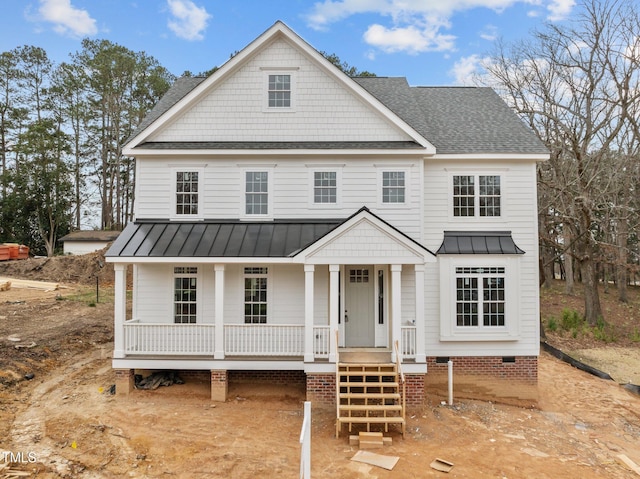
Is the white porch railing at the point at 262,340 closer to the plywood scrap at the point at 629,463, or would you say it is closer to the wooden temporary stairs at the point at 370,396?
the wooden temporary stairs at the point at 370,396

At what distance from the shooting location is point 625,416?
10016 mm

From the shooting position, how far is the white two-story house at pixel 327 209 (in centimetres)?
1100

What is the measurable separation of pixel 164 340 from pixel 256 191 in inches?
187

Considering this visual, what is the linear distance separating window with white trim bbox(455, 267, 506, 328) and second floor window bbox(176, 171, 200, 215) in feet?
25.8

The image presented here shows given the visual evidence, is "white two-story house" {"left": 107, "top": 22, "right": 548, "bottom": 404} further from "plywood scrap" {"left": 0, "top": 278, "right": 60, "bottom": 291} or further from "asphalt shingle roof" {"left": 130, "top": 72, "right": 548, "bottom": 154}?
"plywood scrap" {"left": 0, "top": 278, "right": 60, "bottom": 291}

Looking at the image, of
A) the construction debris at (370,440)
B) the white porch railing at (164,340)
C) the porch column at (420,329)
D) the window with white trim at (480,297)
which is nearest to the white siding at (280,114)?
the window with white trim at (480,297)

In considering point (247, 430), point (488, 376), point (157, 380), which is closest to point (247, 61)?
point (157, 380)

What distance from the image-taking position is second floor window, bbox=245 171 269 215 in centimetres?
1143

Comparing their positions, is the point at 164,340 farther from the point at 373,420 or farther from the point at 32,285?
the point at 32,285

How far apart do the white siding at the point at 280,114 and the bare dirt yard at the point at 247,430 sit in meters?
7.16

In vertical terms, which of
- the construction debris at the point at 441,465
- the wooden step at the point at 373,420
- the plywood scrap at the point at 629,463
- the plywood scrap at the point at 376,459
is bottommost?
the plywood scrap at the point at 629,463

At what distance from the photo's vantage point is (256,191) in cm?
1145

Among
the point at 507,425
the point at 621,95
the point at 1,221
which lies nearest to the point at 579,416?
the point at 507,425

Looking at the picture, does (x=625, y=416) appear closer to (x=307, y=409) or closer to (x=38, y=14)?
(x=307, y=409)
